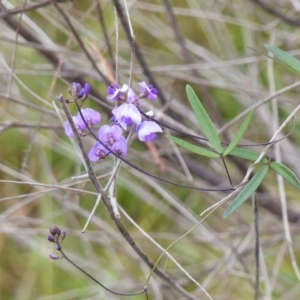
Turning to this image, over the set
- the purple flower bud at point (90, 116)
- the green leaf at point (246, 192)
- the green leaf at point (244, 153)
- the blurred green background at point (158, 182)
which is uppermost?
the purple flower bud at point (90, 116)

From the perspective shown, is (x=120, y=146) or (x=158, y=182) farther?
(x=158, y=182)

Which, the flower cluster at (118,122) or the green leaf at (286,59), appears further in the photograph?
Answer: the green leaf at (286,59)

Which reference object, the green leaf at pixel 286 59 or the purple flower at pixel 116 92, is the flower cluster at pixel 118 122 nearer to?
the purple flower at pixel 116 92

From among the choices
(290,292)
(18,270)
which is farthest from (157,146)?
(18,270)

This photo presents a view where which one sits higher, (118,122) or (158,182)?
(118,122)

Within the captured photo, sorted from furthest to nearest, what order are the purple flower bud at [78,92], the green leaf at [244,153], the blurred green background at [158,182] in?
the blurred green background at [158,182] → the green leaf at [244,153] → the purple flower bud at [78,92]

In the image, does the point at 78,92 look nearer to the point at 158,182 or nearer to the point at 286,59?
the point at 286,59

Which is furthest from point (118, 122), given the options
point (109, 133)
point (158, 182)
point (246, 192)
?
point (158, 182)

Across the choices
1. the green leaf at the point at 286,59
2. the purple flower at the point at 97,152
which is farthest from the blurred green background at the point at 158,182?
the purple flower at the point at 97,152

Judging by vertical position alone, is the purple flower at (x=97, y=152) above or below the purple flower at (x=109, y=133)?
below
